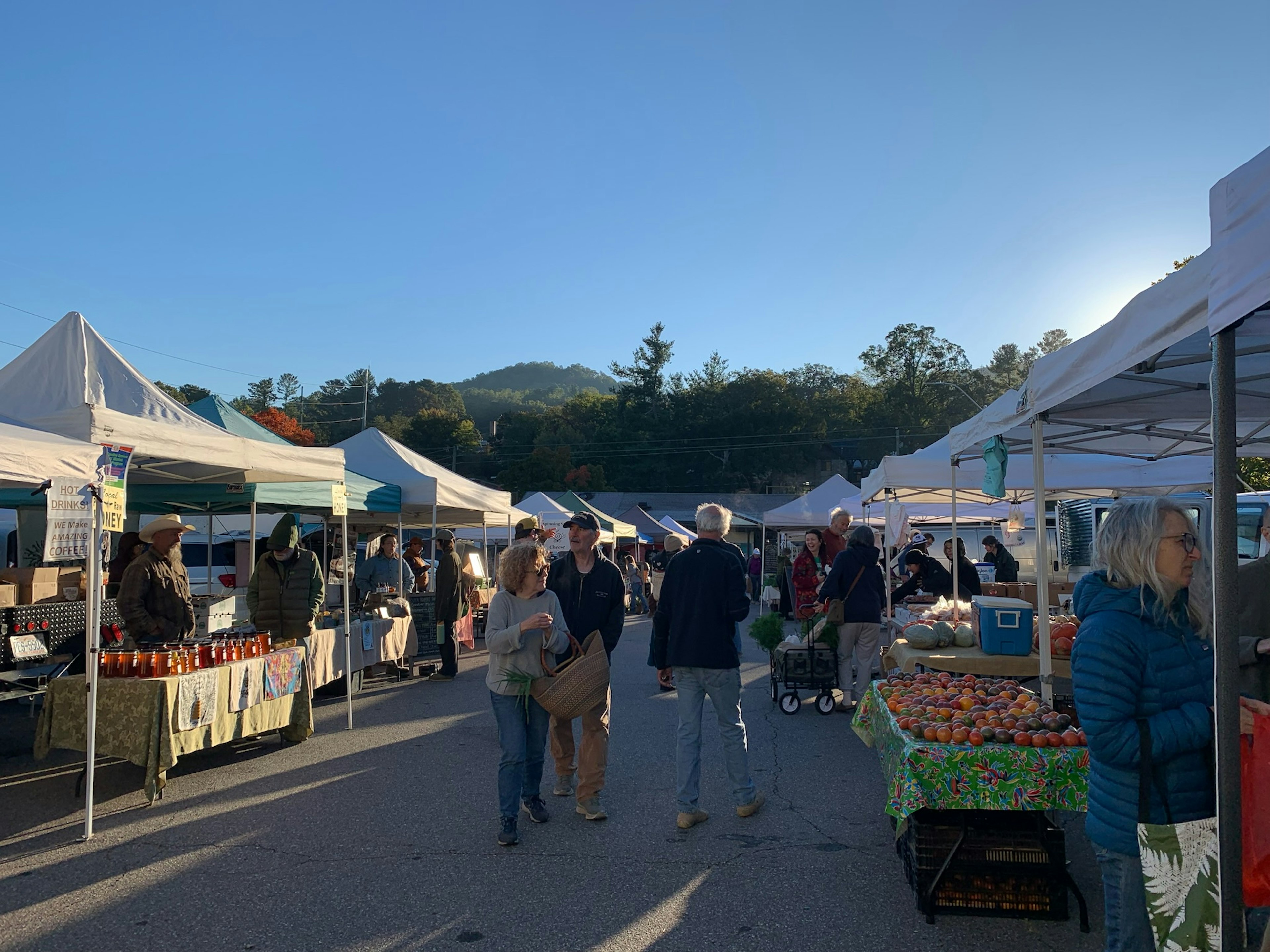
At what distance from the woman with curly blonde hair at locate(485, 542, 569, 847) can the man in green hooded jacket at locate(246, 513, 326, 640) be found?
375 cm

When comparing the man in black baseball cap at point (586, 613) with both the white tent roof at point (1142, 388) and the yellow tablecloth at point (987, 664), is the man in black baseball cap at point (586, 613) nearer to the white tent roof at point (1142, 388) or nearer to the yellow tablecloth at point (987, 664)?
the yellow tablecloth at point (987, 664)

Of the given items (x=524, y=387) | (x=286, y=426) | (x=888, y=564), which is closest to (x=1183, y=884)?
(x=888, y=564)

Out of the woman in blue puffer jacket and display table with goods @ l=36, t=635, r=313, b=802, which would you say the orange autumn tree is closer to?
display table with goods @ l=36, t=635, r=313, b=802

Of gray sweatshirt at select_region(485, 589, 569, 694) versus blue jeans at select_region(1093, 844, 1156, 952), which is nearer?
blue jeans at select_region(1093, 844, 1156, 952)

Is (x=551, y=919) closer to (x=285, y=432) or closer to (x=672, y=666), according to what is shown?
(x=672, y=666)

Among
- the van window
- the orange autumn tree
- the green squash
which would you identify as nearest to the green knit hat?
the green squash

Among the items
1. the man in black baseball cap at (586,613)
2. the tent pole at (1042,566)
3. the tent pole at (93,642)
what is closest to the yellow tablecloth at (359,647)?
the tent pole at (93,642)

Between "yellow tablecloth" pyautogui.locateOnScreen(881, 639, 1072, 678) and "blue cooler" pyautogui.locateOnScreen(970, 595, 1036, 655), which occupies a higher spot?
"blue cooler" pyautogui.locateOnScreen(970, 595, 1036, 655)

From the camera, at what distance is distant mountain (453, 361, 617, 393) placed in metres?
165

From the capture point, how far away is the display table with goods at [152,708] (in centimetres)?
567

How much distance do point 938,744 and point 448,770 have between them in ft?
13.0

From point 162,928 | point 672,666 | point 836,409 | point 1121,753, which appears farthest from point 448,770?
point 836,409

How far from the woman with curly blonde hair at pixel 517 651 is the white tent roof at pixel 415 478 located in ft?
24.5

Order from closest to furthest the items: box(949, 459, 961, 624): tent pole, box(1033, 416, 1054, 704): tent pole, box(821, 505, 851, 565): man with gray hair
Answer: box(1033, 416, 1054, 704): tent pole < box(949, 459, 961, 624): tent pole < box(821, 505, 851, 565): man with gray hair
